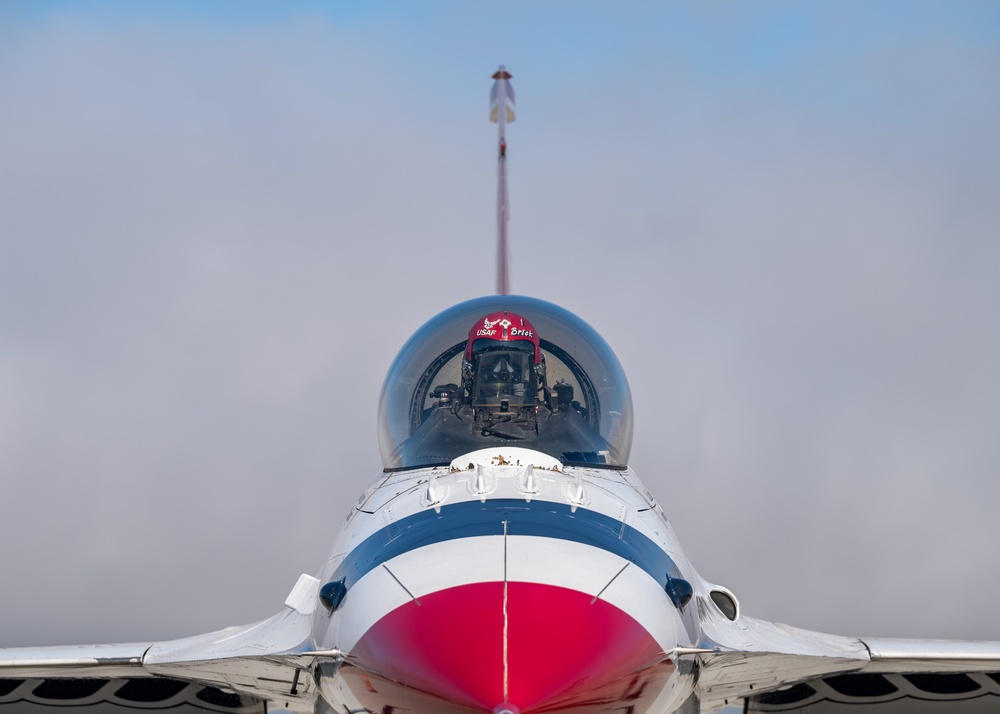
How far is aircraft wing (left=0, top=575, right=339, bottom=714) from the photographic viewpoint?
8.14 m

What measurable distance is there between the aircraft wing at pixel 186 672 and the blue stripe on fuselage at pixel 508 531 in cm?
71

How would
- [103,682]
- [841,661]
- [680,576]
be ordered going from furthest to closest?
[103,682] → [841,661] → [680,576]

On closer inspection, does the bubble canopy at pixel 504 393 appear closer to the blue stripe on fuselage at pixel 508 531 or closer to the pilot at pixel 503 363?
the pilot at pixel 503 363

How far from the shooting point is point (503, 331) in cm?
1029

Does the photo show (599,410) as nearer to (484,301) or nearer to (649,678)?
(484,301)

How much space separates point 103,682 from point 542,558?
6971mm

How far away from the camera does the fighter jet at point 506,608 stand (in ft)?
20.1

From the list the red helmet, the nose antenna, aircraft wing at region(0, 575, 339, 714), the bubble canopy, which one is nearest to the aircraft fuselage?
aircraft wing at region(0, 575, 339, 714)

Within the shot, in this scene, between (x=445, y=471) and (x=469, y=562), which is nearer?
(x=469, y=562)

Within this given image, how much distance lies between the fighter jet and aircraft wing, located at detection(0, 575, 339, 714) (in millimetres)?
24

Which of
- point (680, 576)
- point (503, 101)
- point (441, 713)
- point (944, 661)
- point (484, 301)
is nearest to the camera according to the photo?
point (441, 713)

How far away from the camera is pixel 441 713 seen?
5941 millimetres

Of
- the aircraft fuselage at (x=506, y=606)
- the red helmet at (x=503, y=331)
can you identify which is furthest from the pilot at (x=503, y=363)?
the aircraft fuselage at (x=506, y=606)

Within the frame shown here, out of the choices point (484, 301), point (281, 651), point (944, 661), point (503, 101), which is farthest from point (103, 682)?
point (503, 101)
